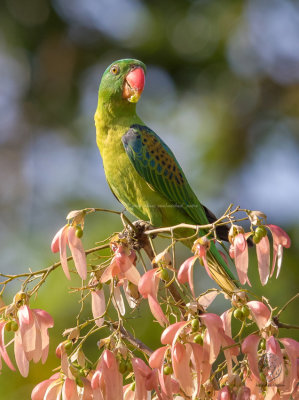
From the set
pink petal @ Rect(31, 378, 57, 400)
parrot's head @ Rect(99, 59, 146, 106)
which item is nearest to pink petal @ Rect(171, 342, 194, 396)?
pink petal @ Rect(31, 378, 57, 400)

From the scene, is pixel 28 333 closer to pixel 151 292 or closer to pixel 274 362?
pixel 151 292

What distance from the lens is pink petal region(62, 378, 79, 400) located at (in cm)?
145

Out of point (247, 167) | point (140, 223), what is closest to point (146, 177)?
point (140, 223)

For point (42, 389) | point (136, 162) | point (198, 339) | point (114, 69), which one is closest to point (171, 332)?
point (198, 339)

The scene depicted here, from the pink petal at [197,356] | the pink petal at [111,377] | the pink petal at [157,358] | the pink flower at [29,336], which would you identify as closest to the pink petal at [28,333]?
the pink flower at [29,336]

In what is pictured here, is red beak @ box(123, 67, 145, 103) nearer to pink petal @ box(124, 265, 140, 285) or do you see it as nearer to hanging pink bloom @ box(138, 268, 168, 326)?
pink petal @ box(124, 265, 140, 285)

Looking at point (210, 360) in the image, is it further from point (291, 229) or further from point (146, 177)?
point (291, 229)

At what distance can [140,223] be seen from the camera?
2.39 metres

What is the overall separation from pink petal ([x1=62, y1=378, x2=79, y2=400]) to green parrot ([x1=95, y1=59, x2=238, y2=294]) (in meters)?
1.33

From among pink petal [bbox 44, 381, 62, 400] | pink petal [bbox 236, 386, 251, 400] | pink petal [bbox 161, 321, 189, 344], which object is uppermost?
pink petal [bbox 161, 321, 189, 344]

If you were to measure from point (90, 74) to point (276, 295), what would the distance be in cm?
426

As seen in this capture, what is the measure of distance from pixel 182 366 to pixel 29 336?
0.41 metres

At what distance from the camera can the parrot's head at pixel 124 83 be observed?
114 inches

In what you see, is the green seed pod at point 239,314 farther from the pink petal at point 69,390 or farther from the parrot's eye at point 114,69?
the parrot's eye at point 114,69
